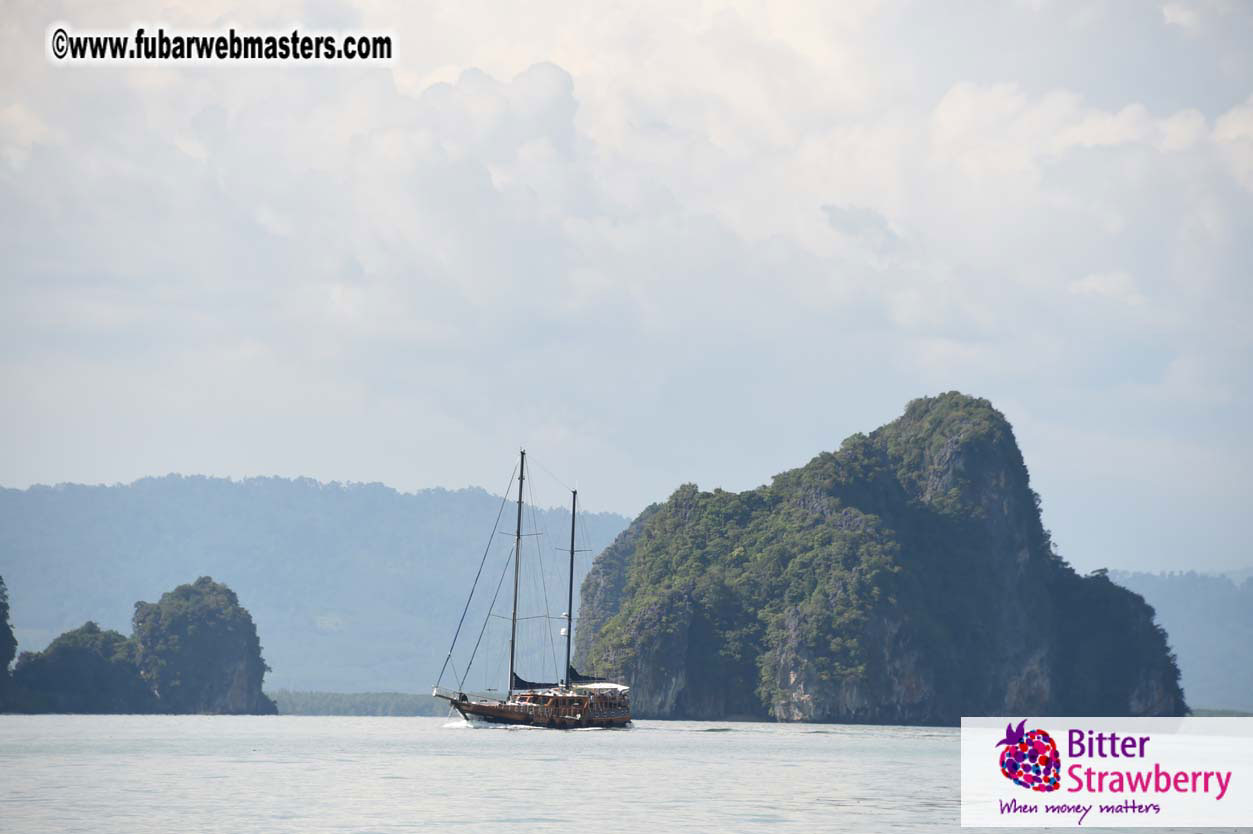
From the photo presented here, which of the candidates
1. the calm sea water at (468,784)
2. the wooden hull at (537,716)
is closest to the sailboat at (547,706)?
the wooden hull at (537,716)

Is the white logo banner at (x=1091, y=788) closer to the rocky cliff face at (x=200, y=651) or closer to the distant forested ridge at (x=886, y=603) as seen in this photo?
the distant forested ridge at (x=886, y=603)

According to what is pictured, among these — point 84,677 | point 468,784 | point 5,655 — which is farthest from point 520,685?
point 84,677

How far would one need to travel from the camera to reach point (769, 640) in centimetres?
13400

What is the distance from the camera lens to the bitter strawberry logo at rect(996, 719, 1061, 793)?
39409 millimetres

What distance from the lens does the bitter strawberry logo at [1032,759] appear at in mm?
39409

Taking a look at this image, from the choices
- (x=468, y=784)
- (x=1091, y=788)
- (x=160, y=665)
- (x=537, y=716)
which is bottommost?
(x=537, y=716)

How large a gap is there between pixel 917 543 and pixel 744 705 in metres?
22.0

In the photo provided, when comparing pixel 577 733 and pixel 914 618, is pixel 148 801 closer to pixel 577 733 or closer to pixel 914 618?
pixel 577 733

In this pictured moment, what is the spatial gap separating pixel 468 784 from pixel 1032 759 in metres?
17.0

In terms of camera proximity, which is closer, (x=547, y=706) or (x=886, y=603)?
(x=547, y=706)

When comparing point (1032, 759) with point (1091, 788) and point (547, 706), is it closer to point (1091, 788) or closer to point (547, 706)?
point (1091, 788)

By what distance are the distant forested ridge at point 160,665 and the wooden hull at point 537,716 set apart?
157 feet

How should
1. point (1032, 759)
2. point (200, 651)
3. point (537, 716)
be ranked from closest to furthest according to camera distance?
1. point (1032, 759)
2. point (537, 716)
3. point (200, 651)

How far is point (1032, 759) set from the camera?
1741 inches
